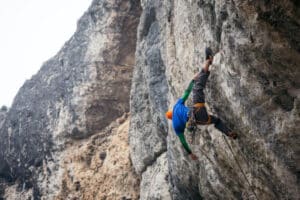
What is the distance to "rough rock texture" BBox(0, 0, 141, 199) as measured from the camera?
2109cm

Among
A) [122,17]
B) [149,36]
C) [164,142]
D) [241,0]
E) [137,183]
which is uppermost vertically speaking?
[122,17]

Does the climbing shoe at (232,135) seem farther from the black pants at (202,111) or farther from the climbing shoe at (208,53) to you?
the climbing shoe at (208,53)

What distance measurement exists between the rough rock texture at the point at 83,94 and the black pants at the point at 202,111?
40.4ft

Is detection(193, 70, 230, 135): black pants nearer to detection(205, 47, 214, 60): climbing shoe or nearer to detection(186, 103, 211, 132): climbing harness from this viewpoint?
detection(186, 103, 211, 132): climbing harness

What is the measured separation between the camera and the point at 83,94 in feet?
70.6

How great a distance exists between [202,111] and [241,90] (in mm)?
1160

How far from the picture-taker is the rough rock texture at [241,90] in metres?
7.40

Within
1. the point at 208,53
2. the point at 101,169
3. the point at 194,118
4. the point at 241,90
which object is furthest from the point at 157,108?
the point at 241,90

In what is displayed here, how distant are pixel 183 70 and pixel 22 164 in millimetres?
15343

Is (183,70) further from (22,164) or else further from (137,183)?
(22,164)

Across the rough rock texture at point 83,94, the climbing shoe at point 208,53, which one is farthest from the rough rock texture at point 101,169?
the climbing shoe at point 208,53

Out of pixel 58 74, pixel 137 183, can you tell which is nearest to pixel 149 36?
pixel 137 183

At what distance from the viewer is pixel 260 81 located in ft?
25.9

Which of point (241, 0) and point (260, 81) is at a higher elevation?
point (241, 0)
